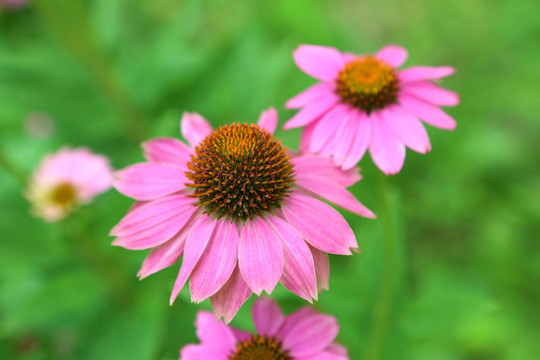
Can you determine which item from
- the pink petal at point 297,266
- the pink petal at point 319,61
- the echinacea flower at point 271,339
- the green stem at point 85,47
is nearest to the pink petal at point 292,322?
the echinacea flower at point 271,339

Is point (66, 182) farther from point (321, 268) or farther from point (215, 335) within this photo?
point (321, 268)

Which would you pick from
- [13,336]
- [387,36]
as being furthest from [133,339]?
[387,36]

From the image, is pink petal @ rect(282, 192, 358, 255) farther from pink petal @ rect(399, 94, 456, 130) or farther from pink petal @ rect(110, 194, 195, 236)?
pink petal @ rect(399, 94, 456, 130)

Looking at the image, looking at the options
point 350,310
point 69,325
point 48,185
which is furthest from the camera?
point 48,185

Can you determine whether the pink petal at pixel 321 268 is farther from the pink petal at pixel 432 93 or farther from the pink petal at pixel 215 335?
the pink petal at pixel 432 93

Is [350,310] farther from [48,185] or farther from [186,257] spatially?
[48,185]

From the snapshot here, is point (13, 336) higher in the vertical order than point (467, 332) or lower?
lower

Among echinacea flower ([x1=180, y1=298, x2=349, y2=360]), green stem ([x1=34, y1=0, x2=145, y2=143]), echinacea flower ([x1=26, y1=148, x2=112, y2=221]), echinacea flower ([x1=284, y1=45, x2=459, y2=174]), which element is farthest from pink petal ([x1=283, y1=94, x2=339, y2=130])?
Result: green stem ([x1=34, y1=0, x2=145, y2=143])

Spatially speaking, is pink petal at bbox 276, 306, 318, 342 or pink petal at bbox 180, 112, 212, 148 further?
pink petal at bbox 180, 112, 212, 148
